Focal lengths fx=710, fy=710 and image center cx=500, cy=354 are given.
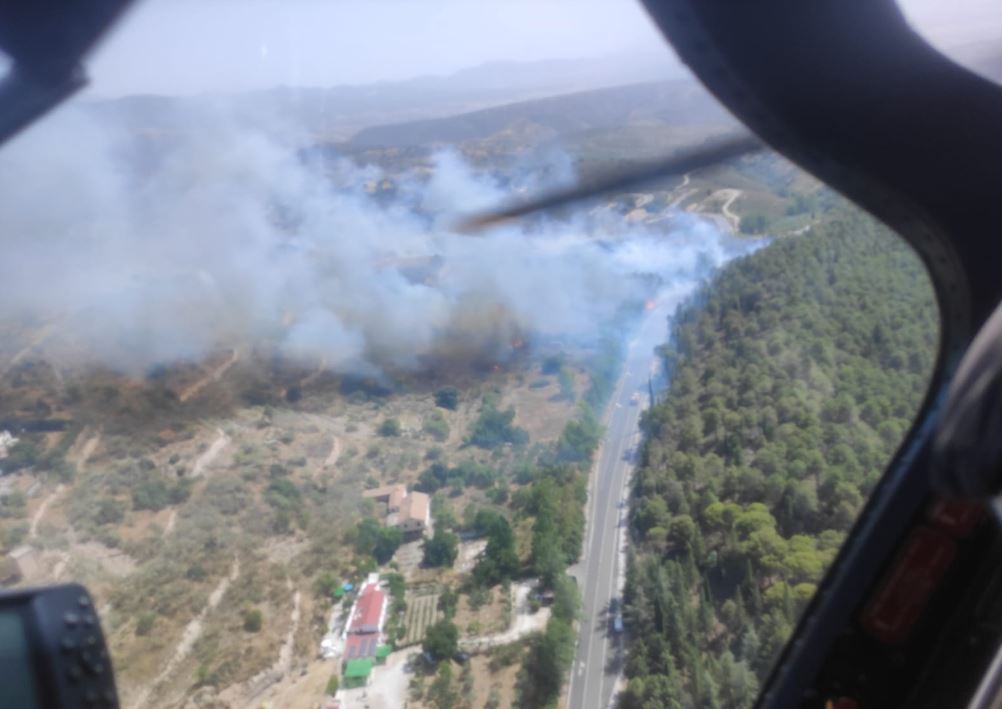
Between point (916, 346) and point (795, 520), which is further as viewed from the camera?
point (795, 520)

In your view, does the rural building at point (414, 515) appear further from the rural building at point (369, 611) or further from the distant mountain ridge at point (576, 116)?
the distant mountain ridge at point (576, 116)

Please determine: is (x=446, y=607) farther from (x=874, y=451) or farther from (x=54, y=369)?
(x=54, y=369)

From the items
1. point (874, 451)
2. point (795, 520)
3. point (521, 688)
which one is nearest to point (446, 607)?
point (521, 688)

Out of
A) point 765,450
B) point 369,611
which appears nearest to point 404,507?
point 369,611

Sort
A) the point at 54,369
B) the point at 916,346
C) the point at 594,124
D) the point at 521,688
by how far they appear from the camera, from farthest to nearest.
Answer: the point at 54,369 → the point at 594,124 → the point at 521,688 → the point at 916,346

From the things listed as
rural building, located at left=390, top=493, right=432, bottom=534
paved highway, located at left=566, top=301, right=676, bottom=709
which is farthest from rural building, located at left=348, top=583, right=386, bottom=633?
paved highway, located at left=566, top=301, right=676, bottom=709

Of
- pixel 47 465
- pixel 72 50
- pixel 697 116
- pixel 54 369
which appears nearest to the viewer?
pixel 72 50

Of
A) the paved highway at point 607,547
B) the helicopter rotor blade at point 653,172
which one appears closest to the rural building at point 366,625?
the paved highway at point 607,547
